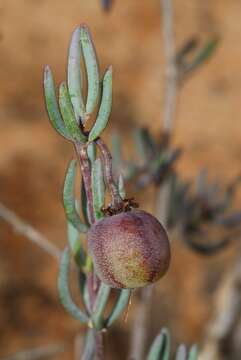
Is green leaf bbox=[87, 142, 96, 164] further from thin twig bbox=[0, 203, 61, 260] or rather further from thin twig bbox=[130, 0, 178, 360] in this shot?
thin twig bbox=[130, 0, 178, 360]

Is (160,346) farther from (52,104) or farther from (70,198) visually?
(52,104)

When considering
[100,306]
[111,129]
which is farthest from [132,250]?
[111,129]

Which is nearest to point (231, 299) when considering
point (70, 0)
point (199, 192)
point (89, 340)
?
point (199, 192)

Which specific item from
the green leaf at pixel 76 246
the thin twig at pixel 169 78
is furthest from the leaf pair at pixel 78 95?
the thin twig at pixel 169 78

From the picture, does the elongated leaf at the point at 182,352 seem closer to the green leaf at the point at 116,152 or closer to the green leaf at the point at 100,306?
the green leaf at the point at 100,306

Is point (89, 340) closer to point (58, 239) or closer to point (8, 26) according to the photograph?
point (58, 239)

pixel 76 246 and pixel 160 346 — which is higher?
pixel 76 246
